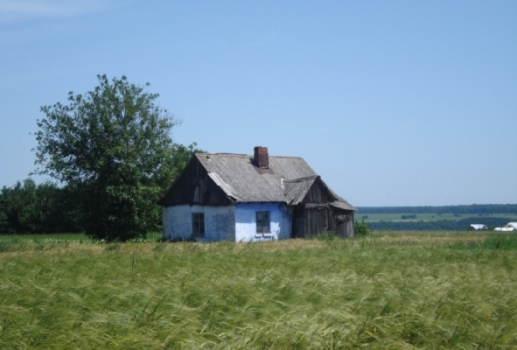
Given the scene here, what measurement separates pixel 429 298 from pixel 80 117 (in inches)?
1170

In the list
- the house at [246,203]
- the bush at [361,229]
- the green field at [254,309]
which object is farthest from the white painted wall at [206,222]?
the green field at [254,309]

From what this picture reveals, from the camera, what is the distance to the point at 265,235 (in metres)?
36.9

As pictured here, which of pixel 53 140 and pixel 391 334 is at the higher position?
pixel 53 140

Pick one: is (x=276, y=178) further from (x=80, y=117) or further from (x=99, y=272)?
(x=99, y=272)

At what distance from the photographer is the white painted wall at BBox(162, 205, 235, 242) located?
35688 mm

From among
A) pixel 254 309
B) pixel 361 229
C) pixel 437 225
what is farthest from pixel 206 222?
pixel 437 225

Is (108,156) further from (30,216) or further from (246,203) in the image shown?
(30,216)

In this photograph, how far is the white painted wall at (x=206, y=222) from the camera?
1405 inches

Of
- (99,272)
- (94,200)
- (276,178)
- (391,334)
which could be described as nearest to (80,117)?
(94,200)

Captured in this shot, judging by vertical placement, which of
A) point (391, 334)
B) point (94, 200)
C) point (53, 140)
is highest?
point (53, 140)

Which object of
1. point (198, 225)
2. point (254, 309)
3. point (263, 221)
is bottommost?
point (254, 309)

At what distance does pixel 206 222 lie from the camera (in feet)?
121

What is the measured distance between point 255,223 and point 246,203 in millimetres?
1359

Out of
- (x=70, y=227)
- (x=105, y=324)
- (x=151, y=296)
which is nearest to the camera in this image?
(x=105, y=324)
